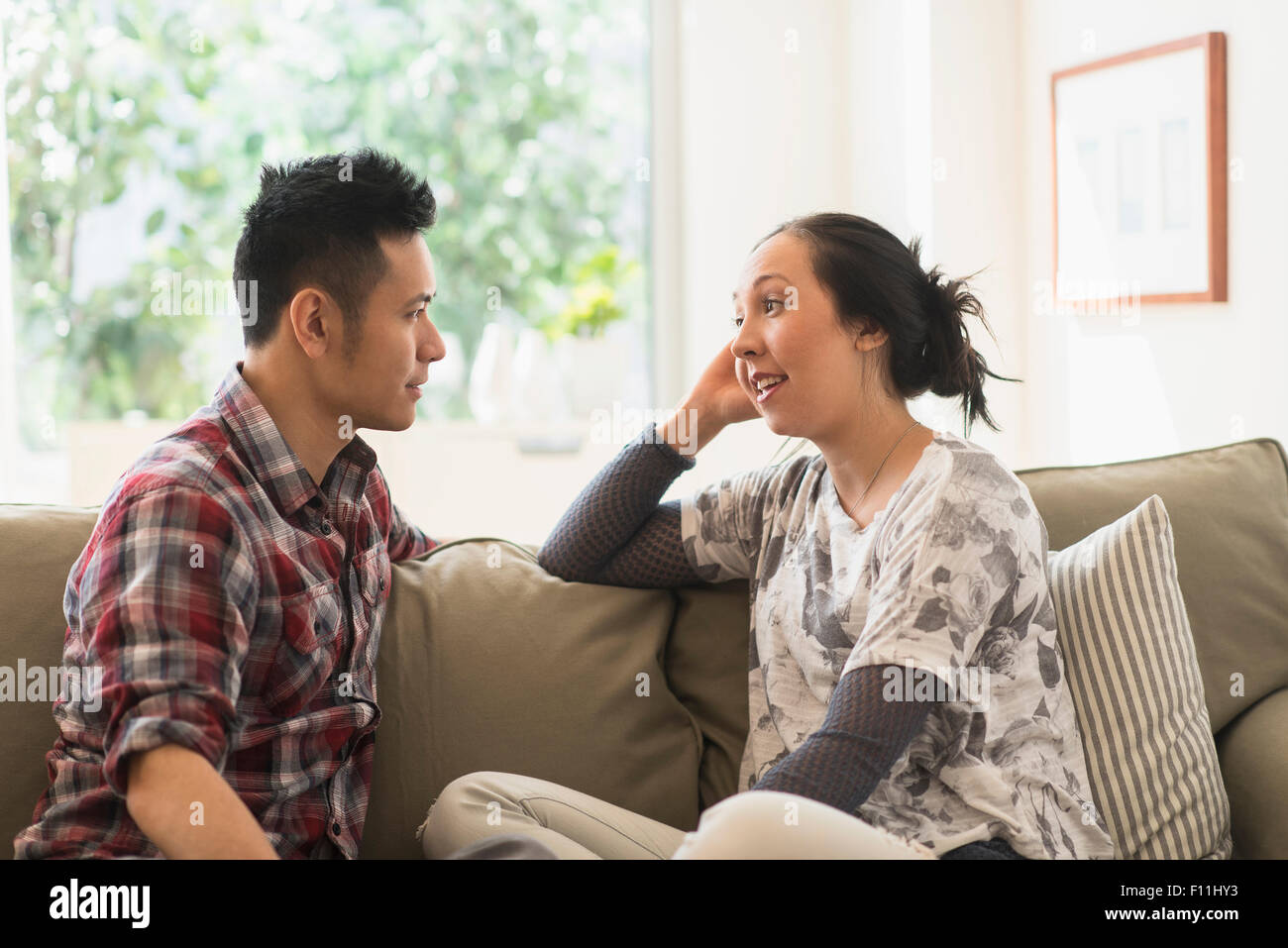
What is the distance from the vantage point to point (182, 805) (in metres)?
1.09

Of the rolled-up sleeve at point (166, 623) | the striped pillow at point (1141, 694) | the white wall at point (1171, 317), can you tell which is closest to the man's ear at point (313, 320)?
the rolled-up sleeve at point (166, 623)

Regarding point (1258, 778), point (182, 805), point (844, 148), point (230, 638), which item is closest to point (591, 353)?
point (844, 148)

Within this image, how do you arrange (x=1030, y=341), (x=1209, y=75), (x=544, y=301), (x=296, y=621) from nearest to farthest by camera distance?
(x=296, y=621)
(x=1209, y=75)
(x=1030, y=341)
(x=544, y=301)

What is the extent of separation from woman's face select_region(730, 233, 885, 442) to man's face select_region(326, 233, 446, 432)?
16.3 inches

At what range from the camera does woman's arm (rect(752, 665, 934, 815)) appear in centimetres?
122

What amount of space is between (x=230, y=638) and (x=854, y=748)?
63 cm

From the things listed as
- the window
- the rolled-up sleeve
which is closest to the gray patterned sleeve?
the rolled-up sleeve

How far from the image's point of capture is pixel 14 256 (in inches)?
135

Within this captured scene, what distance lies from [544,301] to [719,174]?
2.13 ft

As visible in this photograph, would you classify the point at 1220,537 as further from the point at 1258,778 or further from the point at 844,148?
the point at 844,148

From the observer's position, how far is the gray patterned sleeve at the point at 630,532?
1681mm

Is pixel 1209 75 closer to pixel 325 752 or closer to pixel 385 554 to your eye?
pixel 385 554

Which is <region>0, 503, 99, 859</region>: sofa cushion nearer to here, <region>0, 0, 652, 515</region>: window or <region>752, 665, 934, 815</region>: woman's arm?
<region>752, 665, 934, 815</region>: woman's arm
